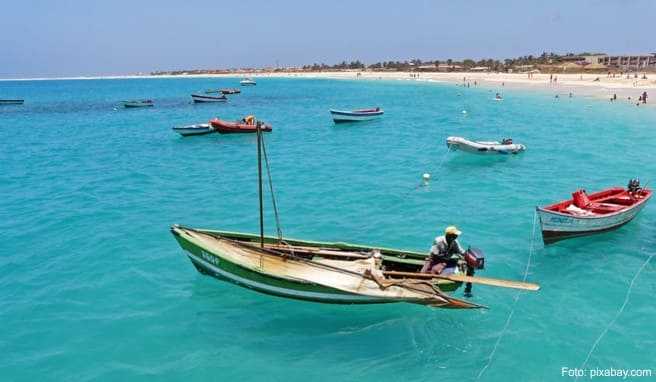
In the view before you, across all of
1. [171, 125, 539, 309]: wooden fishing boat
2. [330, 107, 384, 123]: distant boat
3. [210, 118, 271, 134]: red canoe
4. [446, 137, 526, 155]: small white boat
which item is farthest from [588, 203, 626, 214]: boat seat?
[330, 107, 384, 123]: distant boat

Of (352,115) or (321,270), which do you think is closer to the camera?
(321,270)

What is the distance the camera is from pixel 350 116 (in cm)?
5706

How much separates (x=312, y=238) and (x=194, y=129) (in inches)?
1226

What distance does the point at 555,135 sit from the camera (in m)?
45.3

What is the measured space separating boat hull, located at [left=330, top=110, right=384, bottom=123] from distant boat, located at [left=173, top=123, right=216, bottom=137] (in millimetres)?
15439

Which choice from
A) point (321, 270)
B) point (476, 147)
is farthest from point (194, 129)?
point (321, 270)

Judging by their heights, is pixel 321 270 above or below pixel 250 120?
below

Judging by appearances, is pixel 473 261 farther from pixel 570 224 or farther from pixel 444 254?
pixel 570 224

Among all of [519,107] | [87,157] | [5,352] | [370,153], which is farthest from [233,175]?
[519,107]

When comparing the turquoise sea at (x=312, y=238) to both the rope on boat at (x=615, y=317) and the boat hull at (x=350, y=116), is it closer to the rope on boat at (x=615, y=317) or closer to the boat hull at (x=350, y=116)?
the rope on boat at (x=615, y=317)

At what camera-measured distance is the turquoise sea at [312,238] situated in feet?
39.3

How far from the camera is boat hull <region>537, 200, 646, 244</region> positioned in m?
17.2

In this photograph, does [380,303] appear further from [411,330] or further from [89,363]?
[89,363]

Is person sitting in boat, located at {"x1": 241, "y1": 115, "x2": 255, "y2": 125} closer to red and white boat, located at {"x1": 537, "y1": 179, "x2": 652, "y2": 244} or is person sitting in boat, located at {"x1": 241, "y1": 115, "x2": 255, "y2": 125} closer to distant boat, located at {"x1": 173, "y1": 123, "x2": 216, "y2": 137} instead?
distant boat, located at {"x1": 173, "y1": 123, "x2": 216, "y2": 137}
